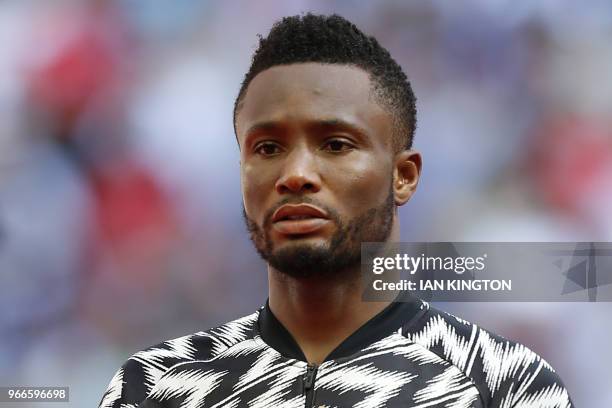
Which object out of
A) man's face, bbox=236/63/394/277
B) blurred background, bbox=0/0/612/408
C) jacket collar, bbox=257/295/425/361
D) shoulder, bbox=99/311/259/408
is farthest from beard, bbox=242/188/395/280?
blurred background, bbox=0/0/612/408

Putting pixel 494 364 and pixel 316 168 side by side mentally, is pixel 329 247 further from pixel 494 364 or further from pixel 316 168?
pixel 494 364

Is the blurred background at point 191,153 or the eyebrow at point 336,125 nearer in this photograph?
the eyebrow at point 336,125

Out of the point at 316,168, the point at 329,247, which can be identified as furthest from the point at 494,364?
the point at 316,168

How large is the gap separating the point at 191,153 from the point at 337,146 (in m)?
1.09

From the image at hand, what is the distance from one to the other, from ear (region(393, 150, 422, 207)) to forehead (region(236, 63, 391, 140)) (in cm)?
8

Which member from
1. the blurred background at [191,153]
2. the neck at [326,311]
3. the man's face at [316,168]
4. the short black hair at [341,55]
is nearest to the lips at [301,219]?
the man's face at [316,168]

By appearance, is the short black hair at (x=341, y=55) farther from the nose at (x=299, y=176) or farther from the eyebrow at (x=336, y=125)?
the nose at (x=299, y=176)

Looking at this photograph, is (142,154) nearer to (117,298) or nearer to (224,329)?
(117,298)

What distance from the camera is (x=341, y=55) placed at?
180 cm

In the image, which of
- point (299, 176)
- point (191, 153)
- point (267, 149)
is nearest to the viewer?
point (299, 176)

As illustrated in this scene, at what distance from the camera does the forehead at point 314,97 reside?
5.59ft

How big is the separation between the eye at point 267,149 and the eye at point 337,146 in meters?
0.09

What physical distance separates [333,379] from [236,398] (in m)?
0.18

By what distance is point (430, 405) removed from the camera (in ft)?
5.32
